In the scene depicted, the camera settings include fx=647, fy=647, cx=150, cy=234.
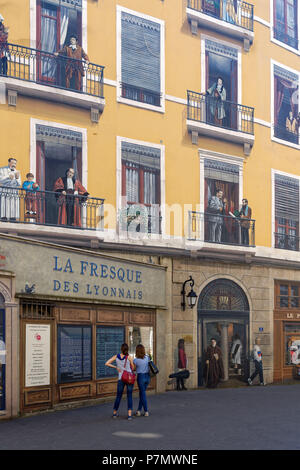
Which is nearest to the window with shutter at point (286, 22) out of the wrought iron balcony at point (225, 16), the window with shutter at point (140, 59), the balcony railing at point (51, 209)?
the wrought iron balcony at point (225, 16)

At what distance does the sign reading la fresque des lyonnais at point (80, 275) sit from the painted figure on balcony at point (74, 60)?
203 inches

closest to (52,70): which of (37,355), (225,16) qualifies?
(225,16)

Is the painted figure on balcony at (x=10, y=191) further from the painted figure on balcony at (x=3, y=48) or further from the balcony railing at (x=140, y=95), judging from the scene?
the balcony railing at (x=140, y=95)

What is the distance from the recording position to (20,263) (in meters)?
14.1

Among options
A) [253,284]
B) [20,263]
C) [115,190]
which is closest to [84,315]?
[20,263]

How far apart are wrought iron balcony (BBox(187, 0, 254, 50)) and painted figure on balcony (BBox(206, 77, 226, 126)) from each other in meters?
1.86

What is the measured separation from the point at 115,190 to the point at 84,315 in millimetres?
4237

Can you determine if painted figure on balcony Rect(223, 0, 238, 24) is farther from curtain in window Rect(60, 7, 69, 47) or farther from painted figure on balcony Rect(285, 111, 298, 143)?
curtain in window Rect(60, 7, 69, 47)

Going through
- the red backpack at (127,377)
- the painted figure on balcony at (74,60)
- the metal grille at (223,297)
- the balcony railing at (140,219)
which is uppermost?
the painted figure on balcony at (74,60)

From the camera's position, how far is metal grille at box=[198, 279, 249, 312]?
834 inches

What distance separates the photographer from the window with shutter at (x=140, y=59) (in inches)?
763

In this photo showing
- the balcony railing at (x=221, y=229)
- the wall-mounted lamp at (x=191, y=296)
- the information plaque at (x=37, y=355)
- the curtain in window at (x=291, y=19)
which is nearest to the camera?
the information plaque at (x=37, y=355)

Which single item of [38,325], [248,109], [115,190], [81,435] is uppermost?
[248,109]
